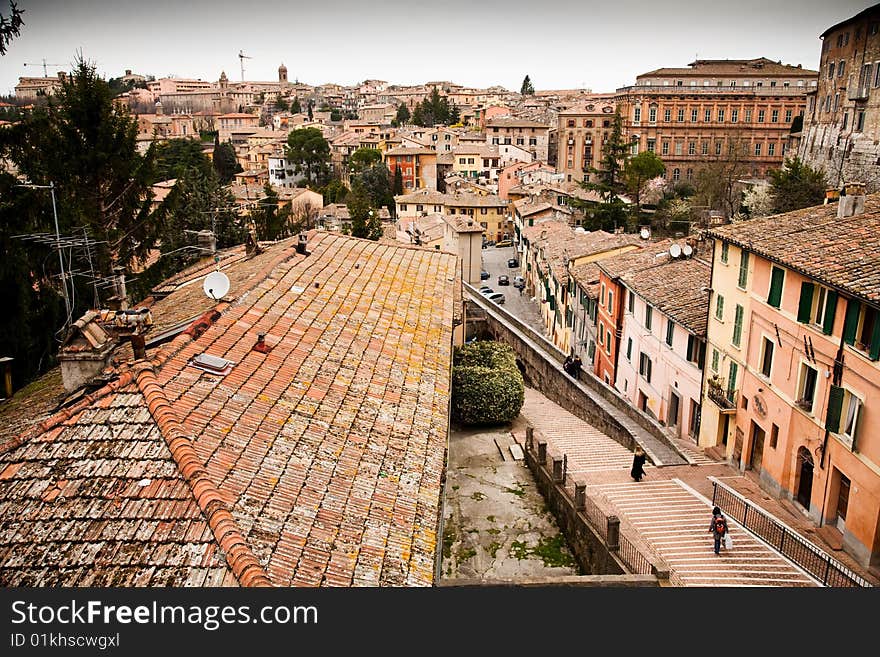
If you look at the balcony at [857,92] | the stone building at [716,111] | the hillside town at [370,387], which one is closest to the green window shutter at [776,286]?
the hillside town at [370,387]

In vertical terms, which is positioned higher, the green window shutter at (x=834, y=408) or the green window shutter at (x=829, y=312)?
the green window shutter at (x=829, y=312)

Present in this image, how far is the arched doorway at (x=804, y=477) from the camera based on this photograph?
15.3 metres

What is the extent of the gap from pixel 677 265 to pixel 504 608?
21.7 m

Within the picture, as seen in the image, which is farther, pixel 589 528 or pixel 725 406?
pixel 725 406

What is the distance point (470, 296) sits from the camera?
3259cm

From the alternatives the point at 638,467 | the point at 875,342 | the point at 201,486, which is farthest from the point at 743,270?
the point at 201,486

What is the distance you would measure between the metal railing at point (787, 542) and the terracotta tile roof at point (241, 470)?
728cm

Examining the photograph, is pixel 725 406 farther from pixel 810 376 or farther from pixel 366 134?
pixel 366 134

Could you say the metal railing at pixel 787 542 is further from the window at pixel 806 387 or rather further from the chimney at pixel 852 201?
the chimney at pixel 852 201

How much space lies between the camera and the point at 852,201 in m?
16.3

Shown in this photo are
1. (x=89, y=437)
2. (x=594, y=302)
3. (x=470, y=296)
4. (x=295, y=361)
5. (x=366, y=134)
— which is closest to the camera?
(x=89, y=437)

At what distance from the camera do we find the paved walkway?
41.8 ft

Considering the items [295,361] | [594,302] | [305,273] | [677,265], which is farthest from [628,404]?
[295,361]

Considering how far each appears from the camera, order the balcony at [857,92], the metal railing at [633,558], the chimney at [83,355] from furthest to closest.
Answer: the balcony at [857,92] → the metal railing at [633,558] → the chimney at [83,355]
